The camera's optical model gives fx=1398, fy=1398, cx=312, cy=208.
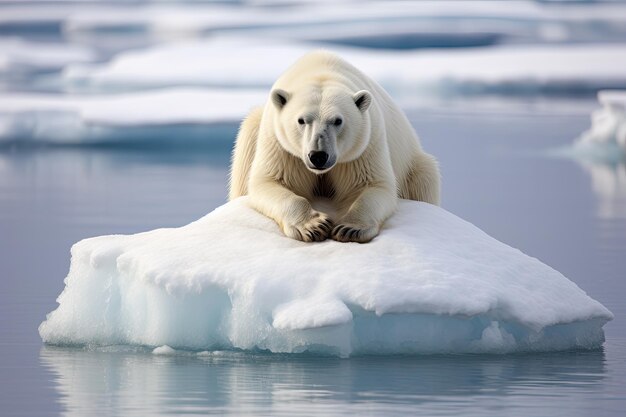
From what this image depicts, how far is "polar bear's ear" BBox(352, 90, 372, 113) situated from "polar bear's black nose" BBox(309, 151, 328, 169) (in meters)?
0.36

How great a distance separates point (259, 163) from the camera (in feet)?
19.7

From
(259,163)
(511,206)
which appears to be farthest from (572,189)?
(259,163)

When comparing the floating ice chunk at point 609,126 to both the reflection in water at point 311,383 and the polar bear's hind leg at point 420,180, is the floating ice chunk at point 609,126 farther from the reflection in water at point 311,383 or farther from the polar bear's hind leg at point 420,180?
the reflection in water at point 311,383

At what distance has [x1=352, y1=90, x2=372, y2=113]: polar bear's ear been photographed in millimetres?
5703

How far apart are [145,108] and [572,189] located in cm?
542

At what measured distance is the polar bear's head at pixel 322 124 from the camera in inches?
216

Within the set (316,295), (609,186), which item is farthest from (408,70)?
(316,295)

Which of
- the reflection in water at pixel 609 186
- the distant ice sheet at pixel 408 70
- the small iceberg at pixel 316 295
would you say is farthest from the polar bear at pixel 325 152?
the distant ice sheet at pixel 408 70

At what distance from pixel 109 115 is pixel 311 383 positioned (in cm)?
1132

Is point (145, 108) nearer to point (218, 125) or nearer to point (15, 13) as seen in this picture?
point (218, 125)

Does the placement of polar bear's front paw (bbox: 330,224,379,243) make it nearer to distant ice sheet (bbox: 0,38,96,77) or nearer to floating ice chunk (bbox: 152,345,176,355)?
floating ice chunk (bbox: 152,345,176,355)

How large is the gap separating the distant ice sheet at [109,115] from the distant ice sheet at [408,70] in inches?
224

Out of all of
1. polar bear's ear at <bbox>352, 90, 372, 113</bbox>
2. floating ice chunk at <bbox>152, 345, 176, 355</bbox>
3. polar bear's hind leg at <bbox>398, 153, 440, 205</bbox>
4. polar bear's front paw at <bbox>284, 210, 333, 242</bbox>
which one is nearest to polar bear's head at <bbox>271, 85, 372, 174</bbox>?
polar bear's ear at <bbox>352, 90, 372, 113</bbox>

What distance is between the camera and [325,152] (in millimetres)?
5465
